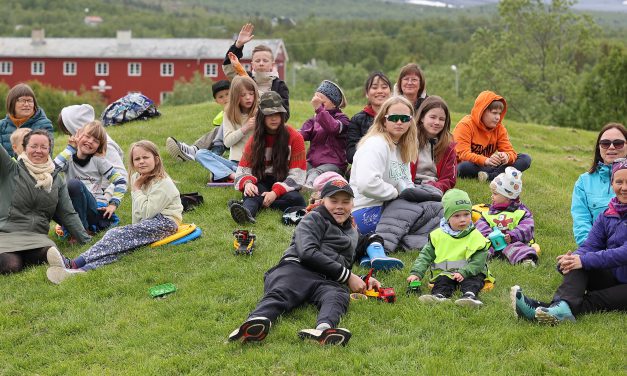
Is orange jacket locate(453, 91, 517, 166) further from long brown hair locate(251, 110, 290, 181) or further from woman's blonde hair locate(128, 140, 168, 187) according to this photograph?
woman's blonde hair locate(128, 140, 168, 187)

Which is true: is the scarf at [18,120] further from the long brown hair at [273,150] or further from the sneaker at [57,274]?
the sneaker at [57,274]

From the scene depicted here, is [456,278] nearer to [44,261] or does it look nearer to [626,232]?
[626,232]

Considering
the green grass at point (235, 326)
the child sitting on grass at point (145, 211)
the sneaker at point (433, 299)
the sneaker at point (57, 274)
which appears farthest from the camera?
the child sitting on grass at point (145, 211)

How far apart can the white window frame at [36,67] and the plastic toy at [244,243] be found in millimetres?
85284

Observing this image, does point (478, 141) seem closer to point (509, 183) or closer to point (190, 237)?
point (509, 183)

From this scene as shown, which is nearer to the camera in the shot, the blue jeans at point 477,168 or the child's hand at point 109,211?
the child's hand at point 109,211

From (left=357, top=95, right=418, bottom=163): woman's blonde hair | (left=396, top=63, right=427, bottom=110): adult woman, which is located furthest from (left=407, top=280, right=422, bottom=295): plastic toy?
(left=396, top=63, right=427, bottom=110): adult woman

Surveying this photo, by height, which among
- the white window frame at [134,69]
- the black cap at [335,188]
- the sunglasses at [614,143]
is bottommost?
the white window frame at [134,69]

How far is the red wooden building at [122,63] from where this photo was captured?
3354 inches

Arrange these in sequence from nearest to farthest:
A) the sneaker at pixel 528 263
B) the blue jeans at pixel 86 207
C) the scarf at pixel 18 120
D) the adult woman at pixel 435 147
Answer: the sneaker at pixel 528 263 < the blue jeans at pixel 86 207 < the adult woman at pixel 435 147 < the scarf at pixel 18 120

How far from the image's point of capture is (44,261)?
26.8ft

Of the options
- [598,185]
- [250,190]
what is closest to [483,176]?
[598,185]

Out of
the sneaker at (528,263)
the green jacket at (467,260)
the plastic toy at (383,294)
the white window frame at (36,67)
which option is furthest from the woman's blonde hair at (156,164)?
the white window frame at (36,67)

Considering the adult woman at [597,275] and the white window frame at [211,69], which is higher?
the adult woman at [597,275]
